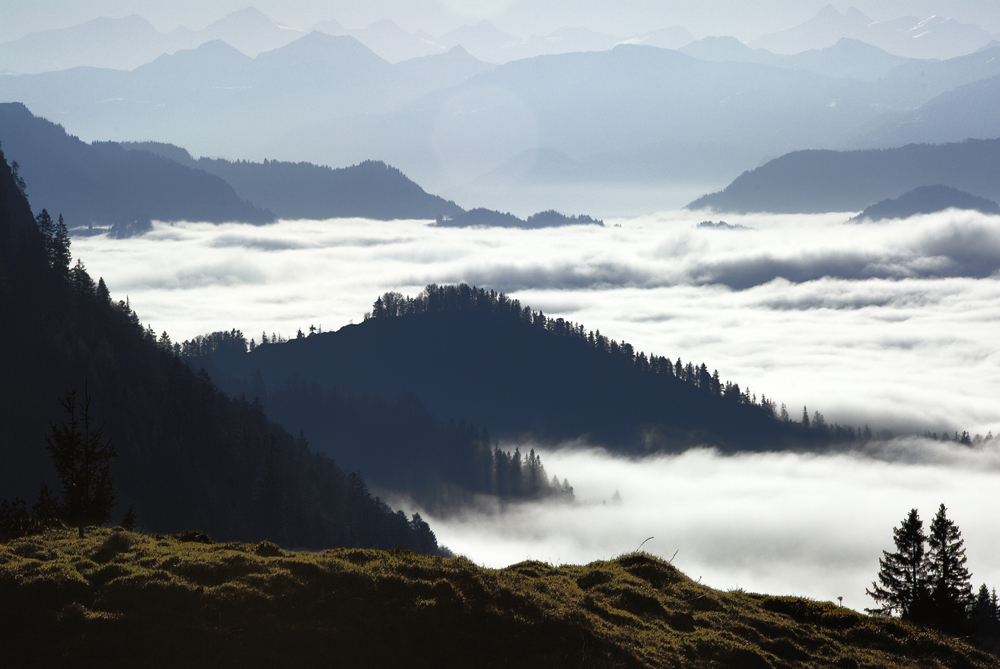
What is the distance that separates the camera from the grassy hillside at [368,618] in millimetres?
22922

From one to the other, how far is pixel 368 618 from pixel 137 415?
16878 centimetres

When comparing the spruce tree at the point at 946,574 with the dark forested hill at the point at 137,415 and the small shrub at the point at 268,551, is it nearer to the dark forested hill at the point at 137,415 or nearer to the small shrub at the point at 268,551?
the small shrub at the point at 268,551

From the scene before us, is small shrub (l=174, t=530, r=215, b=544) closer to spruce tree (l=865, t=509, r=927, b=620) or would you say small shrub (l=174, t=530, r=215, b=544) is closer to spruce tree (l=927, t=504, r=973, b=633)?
spruce tree (l=927, t=504, r=973, b=633)

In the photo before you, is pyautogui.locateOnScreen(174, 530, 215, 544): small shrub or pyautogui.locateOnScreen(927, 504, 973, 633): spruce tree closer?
pyautogui.locateOnScreen(174, 530, 215, 544): small shrub

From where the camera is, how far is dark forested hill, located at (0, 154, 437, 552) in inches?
6142

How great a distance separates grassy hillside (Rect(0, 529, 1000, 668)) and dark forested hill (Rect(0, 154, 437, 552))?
141863 millimetres

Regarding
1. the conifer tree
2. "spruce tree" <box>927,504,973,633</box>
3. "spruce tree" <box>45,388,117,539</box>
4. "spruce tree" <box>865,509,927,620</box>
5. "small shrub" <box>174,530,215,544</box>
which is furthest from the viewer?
the conifer tree

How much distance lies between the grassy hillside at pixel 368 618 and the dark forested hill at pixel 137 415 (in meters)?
142

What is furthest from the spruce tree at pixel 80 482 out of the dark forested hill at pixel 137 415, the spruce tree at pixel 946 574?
the dark forested hill at pixel 137 415

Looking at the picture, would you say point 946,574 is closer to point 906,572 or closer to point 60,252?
point 906,572

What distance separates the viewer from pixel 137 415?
17138 centimetres

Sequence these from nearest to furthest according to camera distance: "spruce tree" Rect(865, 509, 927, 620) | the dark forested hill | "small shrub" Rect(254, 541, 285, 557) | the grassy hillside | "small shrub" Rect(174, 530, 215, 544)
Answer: the grassy hillside → "small shrub" Rect(254, 541, 285, 557) → "small shrub" Rect(174, 530, 215, 544) → "spruce tree" Rect(865, 509, 927, 620) → the dark forested hill

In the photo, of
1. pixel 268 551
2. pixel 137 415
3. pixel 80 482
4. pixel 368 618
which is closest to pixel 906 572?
pixel 368 618

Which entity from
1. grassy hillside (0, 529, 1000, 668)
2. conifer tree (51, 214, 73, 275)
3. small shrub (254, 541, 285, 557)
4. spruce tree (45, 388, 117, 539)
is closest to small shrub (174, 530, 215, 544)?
grassy hillside (0, 529, 1000, 668)
